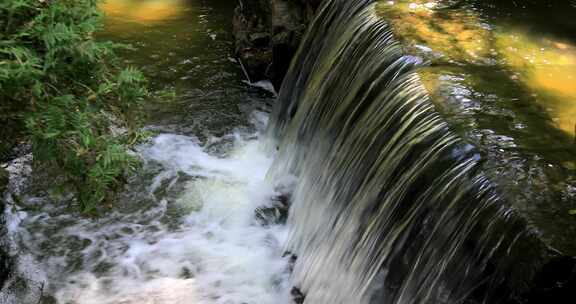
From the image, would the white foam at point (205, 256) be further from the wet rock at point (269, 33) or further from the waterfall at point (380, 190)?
the wet rock at point (269, 33)

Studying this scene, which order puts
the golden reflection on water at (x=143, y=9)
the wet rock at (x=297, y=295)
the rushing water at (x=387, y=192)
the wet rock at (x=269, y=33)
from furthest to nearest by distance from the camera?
the golden reflection on water at (x=143, y=9)
the wet rock at (x=269, y=33)
the wet rock at (x=297, y=295)
the rushing water at (x=387, y=192)

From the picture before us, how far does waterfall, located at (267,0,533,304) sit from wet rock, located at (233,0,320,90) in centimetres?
93

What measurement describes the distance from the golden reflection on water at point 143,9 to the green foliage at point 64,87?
5838 mm

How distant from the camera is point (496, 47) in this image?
3744 millimetres

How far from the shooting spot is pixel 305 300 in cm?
386

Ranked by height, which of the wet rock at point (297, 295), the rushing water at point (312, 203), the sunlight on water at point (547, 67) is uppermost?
the sunlight on water at point (547, 67)

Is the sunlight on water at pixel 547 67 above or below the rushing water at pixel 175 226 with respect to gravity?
above

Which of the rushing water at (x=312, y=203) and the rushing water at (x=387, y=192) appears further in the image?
the rushing water at (x=312, y=203)

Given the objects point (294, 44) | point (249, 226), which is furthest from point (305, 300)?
point (294, 44)

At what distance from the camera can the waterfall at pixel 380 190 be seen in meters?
2.47

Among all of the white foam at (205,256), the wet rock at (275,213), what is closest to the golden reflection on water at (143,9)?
the white foam at (205,256)

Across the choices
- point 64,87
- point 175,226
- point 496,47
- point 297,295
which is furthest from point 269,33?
point 64,87

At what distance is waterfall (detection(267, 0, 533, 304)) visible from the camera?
2.47 meters

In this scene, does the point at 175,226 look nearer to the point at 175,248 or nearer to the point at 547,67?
the point at 175,248
